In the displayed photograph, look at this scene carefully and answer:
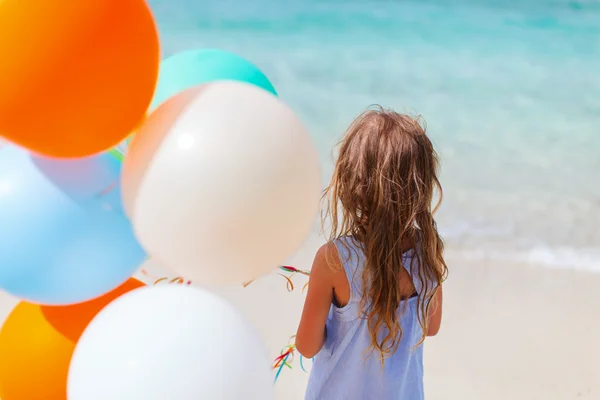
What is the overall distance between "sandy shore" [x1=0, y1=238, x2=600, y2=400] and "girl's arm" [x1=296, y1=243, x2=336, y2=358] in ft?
3.76

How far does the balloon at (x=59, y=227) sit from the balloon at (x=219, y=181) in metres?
0.10

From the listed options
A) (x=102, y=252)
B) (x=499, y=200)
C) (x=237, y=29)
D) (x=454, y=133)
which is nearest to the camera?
(x=102, y=252)

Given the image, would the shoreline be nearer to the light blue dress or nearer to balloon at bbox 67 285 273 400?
the light blue dress

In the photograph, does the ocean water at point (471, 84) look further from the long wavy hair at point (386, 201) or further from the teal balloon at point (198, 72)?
the teal balloon at point (198, 72)

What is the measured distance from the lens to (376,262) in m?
1.58


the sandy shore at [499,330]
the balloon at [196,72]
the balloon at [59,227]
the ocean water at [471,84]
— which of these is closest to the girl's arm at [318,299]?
the balloon at [59,227]

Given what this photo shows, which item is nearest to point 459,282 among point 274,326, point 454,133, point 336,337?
point 274,326

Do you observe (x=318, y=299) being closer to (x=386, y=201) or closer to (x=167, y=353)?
(x=386, y=201)

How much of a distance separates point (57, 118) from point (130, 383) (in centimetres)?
52

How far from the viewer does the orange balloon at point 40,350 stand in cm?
163

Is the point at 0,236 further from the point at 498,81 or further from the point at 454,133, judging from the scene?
the point at 498,81

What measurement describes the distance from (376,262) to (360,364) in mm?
318

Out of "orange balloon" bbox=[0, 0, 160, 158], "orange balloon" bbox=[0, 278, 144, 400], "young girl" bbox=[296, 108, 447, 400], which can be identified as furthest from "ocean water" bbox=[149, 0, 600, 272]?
"orange balloon" bbox=[0, 0, 160, 158]

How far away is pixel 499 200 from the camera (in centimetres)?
434
